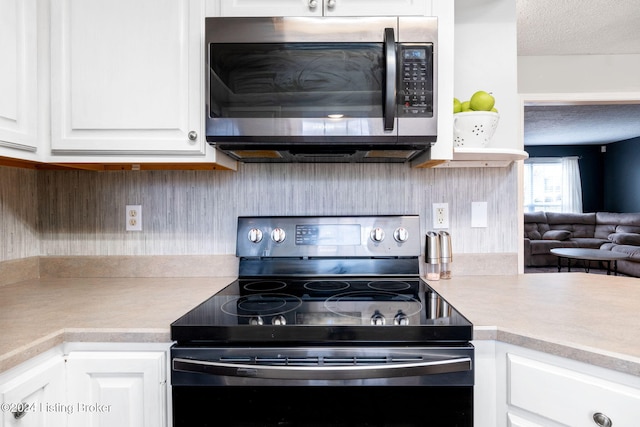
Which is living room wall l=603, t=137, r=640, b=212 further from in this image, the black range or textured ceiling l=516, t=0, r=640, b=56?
the black range

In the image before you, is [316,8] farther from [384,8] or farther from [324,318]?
[324,318]

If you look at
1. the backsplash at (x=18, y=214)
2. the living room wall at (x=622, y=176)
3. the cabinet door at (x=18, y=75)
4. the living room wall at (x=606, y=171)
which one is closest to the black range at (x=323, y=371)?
the cabinet door at (x=18, y=75)

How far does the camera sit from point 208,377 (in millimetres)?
904

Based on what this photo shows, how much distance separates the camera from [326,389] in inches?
35.8

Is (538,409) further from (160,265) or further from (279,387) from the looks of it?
(160,265)

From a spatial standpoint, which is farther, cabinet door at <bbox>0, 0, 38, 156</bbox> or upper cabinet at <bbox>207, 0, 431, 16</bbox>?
upper cabinet at <bbox>207, 0, 431, 16</bbox>

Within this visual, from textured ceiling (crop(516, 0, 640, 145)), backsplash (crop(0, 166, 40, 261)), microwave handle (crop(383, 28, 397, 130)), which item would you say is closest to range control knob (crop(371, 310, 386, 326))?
microwave handle (crop(383, 28, 397, 130))

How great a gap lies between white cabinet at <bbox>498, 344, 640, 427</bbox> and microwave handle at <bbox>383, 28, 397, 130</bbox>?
70 cm

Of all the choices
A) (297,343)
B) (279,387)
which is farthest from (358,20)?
(279,387)

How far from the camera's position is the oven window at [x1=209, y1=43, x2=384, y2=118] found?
117cm

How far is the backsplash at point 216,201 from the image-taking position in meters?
1.57

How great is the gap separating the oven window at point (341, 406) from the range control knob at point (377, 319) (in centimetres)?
15

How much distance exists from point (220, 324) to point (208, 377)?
0.12m

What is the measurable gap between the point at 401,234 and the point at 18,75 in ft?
4.43
